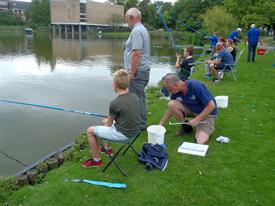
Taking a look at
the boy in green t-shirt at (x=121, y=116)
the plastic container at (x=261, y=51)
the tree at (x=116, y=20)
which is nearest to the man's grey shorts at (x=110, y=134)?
the boy in green t-shirt at (x=121, y=116)

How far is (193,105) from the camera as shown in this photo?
489 centimetres

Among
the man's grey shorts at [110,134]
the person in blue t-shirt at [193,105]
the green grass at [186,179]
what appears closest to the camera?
the green grass at [186,179]

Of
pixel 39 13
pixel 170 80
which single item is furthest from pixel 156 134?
pixel 39 13

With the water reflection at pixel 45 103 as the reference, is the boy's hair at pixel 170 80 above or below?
above

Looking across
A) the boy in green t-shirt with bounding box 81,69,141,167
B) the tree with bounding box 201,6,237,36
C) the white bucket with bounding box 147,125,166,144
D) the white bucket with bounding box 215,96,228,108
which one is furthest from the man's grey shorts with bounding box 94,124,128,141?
the tree with bounding box 201,6,237,36

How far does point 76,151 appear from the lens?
5.00m

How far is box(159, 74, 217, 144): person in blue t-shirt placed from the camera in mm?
4621

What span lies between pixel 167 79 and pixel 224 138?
137 cm

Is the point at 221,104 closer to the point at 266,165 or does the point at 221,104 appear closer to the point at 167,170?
the point at 266,165

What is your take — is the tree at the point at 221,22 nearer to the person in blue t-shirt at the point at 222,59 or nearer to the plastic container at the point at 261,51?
the plastic container at the point at 261,51

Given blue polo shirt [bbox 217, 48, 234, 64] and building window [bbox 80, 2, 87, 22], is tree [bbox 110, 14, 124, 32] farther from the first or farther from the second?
blue polo shirt [bbox 217, 48, 234, 64]

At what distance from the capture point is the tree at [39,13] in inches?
3952

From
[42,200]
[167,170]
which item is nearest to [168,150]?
[167,170]

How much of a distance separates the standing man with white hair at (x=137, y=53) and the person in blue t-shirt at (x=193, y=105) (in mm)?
547
